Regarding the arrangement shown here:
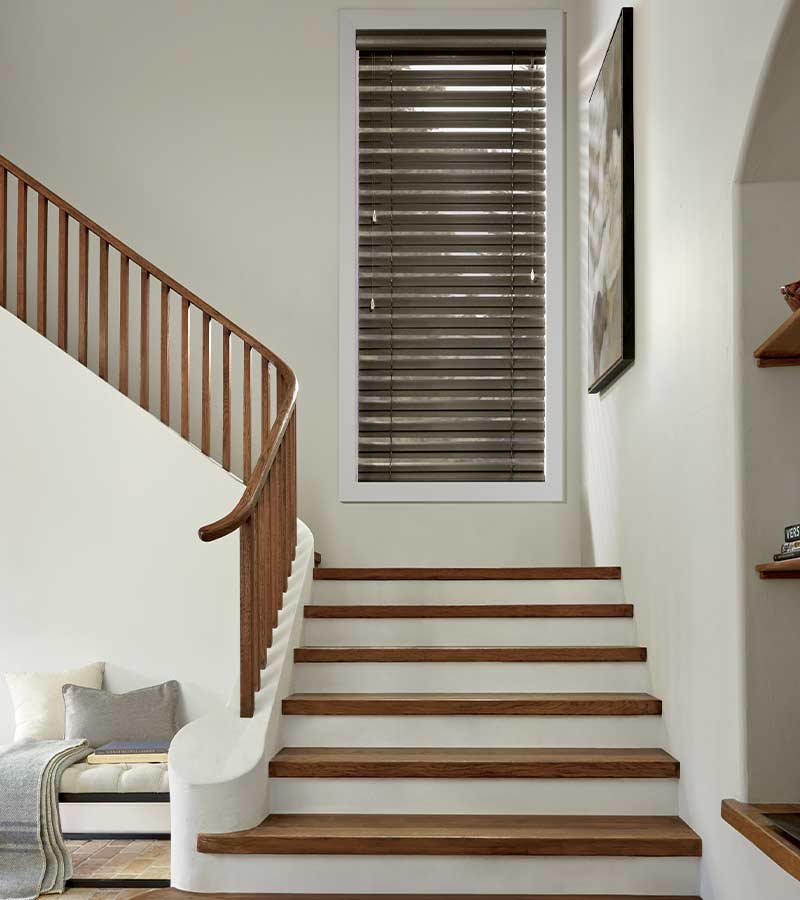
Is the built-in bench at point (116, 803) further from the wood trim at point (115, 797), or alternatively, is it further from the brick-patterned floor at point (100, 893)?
the brick-patterned floor at point (100, 893)

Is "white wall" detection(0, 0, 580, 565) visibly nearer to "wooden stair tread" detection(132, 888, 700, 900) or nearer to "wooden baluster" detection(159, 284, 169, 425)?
"wooden baluster" detection(159, 284, 169, 425)

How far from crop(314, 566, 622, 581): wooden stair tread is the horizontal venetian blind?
132 centimetres

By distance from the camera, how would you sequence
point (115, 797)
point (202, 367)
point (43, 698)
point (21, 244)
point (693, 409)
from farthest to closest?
point (202, 367) → point (21, 244) → point (43, 698) → point (115, 797) → point (693, 409)

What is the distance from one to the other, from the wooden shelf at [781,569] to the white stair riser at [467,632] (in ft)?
5.50

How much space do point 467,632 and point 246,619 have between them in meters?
1.15

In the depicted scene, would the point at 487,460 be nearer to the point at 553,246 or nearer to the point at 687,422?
the point at 553,246

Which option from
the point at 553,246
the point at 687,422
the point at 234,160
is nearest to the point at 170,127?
the point at 234,160

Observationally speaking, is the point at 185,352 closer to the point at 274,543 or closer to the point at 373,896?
the point at 274,543

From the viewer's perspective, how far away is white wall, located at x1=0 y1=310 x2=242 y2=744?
16.9 feet

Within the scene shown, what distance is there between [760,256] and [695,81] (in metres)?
0.79

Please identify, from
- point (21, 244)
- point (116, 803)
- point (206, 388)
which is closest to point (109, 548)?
point (206, 388)

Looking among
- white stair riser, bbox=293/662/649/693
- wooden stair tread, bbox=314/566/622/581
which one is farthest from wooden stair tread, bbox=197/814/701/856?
wooden stair tread, bbox=314/566/622/581

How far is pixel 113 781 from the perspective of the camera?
14.8 feet

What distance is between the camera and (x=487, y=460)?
6148 mm
